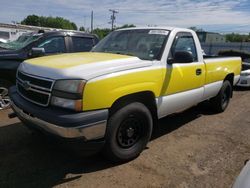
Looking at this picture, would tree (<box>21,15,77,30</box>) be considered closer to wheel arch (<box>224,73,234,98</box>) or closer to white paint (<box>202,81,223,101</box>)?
wheel arch (<box>224,73,234,98</box>)

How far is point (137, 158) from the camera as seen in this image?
4.17m

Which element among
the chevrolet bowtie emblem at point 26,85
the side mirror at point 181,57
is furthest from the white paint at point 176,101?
the chevrolet bowtie emblem at point 26,85

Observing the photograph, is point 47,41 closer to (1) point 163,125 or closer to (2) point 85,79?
(1) point 163,125

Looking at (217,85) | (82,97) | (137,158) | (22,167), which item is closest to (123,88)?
(82,97)

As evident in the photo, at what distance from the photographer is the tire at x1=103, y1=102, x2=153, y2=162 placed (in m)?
3.65

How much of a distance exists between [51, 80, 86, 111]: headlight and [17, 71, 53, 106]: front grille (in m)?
0.12

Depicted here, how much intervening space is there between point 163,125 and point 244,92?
18.9 feet

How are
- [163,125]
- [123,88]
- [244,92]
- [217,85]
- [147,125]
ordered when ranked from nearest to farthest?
[123,88] < [147,125] < [163,125] < [217,85] < [244,92]

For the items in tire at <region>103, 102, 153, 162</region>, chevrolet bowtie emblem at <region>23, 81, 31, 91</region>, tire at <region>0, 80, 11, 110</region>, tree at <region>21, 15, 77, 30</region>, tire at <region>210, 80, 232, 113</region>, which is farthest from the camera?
tree at <region>21, 15, 77, 30</region>

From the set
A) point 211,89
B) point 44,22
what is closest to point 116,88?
point 211,89

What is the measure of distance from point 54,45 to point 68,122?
4198mm

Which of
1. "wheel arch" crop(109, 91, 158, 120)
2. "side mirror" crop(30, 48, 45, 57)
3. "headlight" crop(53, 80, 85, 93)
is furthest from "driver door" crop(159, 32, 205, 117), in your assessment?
"side mirror" crop(30, 48, 45, 57)

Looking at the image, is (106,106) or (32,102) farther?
(32,102)

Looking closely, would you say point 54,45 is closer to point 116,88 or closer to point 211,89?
point 211,89
